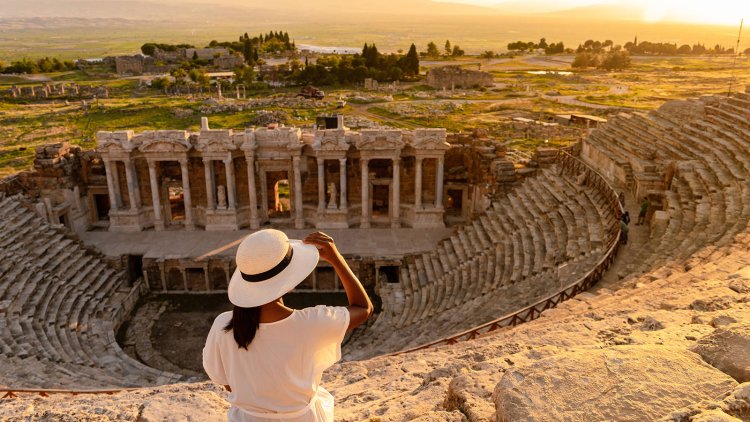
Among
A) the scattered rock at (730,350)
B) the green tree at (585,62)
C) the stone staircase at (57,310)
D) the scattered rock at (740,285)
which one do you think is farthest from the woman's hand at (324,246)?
the green tree at (585,62)

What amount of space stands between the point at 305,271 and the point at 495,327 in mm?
8583

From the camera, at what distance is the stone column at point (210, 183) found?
1001 inches

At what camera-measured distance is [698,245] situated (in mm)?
13328

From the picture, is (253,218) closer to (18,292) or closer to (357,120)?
(18,292)

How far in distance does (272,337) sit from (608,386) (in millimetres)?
3018

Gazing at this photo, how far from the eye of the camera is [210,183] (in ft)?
84.5

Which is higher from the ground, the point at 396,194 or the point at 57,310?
the point at 396,194

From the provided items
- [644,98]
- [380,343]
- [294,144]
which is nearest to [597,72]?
[644,98]

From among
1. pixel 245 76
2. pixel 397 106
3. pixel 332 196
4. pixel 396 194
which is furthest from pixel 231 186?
pixel 245 76

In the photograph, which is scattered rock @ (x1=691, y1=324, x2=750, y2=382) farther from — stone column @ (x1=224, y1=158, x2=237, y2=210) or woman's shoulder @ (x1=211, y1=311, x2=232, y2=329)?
stone column @ (x1=224, y1=158, x2=237, y2=210)

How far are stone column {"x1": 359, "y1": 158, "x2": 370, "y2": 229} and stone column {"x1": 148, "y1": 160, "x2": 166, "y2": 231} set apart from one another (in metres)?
8.92

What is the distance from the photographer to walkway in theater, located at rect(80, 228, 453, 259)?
2344cm

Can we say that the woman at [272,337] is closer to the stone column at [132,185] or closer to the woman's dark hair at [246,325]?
the woman's dark hair at [246,325]

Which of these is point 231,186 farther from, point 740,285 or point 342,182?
point 740,285
